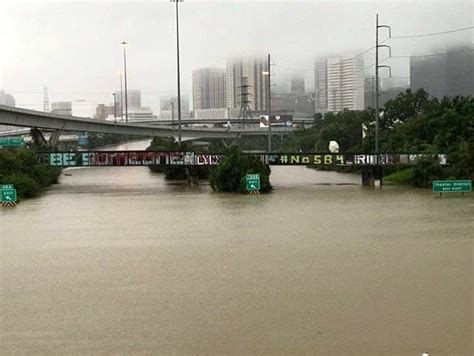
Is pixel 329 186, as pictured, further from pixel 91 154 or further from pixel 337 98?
pixel 337 98

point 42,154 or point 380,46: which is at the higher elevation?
point 380,46

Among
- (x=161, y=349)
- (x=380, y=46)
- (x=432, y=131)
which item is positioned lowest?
(x=161, y=349)

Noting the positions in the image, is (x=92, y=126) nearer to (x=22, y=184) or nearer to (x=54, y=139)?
(x=54, y=139)

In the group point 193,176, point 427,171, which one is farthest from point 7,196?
point 427,171

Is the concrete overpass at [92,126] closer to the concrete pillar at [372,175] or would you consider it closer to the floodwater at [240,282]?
the concrete pillar at [372,175]

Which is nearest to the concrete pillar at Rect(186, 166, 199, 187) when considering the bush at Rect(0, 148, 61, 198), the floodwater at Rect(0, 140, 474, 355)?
the bush at Rect(0, 148, 61, 198)

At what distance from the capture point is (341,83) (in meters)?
64.9

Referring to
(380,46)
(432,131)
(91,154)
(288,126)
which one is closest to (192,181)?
(91,154)

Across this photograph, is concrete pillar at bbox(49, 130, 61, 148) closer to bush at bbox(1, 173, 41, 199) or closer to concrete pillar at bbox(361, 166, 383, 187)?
bush at bbox(1, 173, 41, 199)

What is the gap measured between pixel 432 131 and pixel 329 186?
20.8 ft

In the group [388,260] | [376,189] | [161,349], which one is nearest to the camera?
[161,349]

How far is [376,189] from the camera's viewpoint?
66.7ft

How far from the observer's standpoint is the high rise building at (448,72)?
39.0 m

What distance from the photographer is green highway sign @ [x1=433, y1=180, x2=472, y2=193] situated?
1702cm
